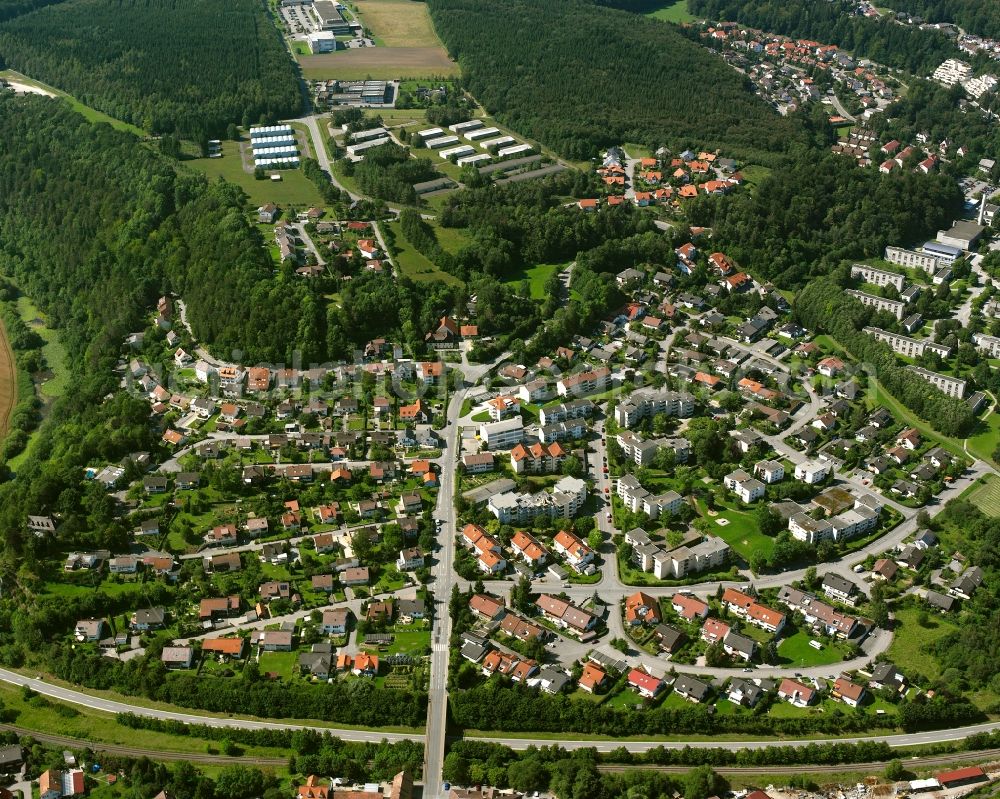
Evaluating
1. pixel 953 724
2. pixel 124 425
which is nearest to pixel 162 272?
pixel 124 425

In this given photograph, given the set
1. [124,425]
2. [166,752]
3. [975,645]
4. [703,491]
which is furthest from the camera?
[124,425]

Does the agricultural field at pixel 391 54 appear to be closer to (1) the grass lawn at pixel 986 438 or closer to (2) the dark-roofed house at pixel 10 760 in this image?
(1) the grass lawn at pixel 986 438

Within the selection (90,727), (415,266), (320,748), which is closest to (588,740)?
(320,748)

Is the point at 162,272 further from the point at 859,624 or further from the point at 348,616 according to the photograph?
the point at 859,624

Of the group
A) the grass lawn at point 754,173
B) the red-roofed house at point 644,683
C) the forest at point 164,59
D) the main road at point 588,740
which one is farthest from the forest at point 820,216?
Answer: the forest at point 164,59

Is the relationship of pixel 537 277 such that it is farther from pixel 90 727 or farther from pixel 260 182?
pixel 90 727
